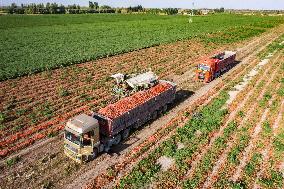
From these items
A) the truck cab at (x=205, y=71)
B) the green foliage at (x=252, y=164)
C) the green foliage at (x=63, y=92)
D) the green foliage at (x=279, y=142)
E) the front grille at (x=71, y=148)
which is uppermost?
the truck cab at (x=205, y=71)

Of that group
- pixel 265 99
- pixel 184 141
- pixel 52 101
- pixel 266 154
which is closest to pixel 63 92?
pixel 52 101

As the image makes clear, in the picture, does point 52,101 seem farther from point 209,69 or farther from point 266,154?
point 266,154

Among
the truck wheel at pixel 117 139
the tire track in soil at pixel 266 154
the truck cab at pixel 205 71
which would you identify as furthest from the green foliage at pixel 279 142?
the truck cab at pixel 205 71

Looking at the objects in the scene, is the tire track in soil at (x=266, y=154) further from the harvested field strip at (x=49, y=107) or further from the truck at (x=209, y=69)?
the harvested field strip at (x=49, y=107)

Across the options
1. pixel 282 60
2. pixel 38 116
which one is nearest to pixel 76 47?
pixel 38 116

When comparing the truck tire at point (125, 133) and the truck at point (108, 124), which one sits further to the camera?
the truck tire at point (125, 133)

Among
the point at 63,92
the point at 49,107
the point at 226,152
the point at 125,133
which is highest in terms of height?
the point at 63,92
